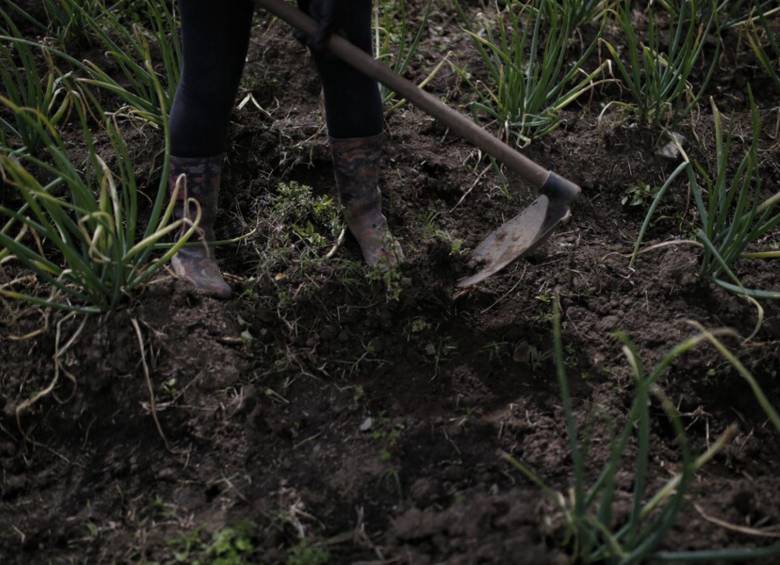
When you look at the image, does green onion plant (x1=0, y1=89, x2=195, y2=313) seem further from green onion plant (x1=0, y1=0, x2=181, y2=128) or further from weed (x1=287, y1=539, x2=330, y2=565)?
weed (x1=287, y1=539, x2=330, y2=565)

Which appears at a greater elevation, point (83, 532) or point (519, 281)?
point (519, 281)

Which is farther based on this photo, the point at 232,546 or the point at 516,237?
the point at 516,237

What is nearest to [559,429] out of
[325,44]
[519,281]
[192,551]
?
[519,281]

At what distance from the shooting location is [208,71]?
201cm

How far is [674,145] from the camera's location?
260 centimetres

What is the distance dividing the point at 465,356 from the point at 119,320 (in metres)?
0.82

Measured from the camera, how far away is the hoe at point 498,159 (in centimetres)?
194

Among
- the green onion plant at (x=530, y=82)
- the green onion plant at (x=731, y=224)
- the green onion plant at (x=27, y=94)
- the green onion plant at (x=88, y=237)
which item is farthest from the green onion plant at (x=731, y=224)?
the green onion plant at (x=27, y=94)

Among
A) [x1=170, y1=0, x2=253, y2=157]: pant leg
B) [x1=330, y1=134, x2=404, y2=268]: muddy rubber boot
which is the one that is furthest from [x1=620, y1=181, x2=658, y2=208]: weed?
[x1=170, y1=0, x2=253, y2=157]: pant leg

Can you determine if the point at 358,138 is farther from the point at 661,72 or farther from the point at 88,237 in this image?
the point at 661,72

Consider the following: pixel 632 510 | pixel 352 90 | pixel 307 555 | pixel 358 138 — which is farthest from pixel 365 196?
pixel 632 510

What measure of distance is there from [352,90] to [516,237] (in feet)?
1.78

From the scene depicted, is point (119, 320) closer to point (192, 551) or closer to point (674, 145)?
point (192, 551)

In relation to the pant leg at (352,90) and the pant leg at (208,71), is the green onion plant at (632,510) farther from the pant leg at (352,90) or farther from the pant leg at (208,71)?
the pant leg at (208,71)
